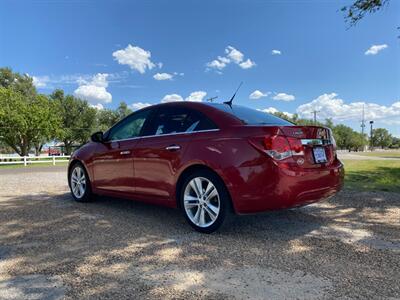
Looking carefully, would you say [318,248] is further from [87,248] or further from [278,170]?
[87,248]

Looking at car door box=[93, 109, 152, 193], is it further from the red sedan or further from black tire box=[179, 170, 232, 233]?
black tire box=[179, 170, 232, 233]

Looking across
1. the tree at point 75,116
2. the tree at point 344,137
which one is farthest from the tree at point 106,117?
the tree at point 344,137

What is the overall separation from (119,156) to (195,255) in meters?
2.45

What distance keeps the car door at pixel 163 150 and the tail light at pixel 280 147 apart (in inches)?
41.2

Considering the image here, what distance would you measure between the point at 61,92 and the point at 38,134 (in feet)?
55.7

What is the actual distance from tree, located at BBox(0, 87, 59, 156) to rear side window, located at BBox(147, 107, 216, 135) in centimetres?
3220

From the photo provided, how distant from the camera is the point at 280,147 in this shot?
3.74 m

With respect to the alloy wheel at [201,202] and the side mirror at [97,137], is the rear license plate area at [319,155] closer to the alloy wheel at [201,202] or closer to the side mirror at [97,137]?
the alloy wheel at [201,202]

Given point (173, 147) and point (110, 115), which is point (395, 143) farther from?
point (173, 147)

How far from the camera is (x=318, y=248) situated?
3.61 metres

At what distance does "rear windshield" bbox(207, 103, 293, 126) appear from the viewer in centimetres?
430

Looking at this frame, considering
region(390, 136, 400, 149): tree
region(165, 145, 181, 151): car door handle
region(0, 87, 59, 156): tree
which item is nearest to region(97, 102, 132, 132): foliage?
region(0, 87, 59, 156): tree

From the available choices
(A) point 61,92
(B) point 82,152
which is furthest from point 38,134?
(B) point 82,152

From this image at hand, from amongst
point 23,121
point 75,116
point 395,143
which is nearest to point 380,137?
point 395,143
